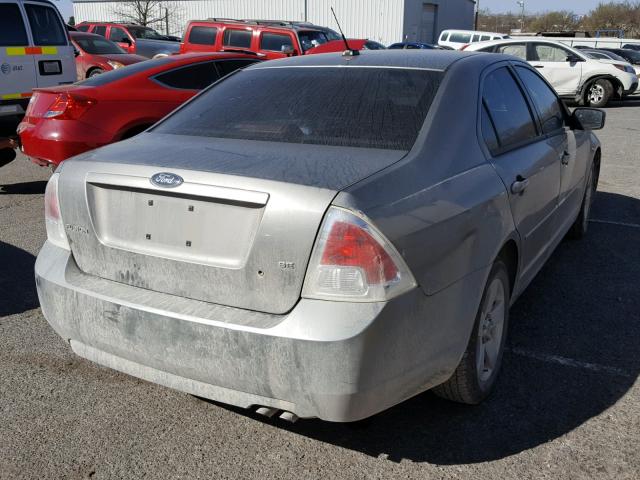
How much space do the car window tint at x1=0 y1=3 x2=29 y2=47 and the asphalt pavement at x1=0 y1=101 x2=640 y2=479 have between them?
6774 mm

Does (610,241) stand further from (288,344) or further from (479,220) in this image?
(288,344)

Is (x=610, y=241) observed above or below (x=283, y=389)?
below

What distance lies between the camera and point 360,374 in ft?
7.61

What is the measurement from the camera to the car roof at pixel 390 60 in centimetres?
347

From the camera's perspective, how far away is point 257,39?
1609 cm

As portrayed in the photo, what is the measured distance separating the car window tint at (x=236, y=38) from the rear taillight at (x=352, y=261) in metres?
14.8

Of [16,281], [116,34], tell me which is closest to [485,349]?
[16,281]

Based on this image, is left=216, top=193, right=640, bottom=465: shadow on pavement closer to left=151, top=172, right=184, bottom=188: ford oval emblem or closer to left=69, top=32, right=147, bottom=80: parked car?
left=151, top=172, right=184, bottom=188: ford oval emblem

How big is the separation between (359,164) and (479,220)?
0.59 meters

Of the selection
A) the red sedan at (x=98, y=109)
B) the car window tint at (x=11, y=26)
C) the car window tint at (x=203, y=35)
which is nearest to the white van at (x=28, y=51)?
the car window tint at (x=11, y=26)

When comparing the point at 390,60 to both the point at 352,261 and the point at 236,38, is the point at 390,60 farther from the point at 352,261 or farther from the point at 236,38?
the point at 236,38

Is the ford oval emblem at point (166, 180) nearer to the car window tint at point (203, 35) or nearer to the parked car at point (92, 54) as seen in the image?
the parked car at point (92, 54)

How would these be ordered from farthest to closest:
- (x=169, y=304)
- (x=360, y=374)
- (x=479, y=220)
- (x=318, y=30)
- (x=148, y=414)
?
(x=318, y=30) → (x=148, y=414) → (x=479, y=220) → (x=169, y=304) → (x=360, y=374)

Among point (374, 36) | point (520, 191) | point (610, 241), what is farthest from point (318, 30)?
point (374, 36)
